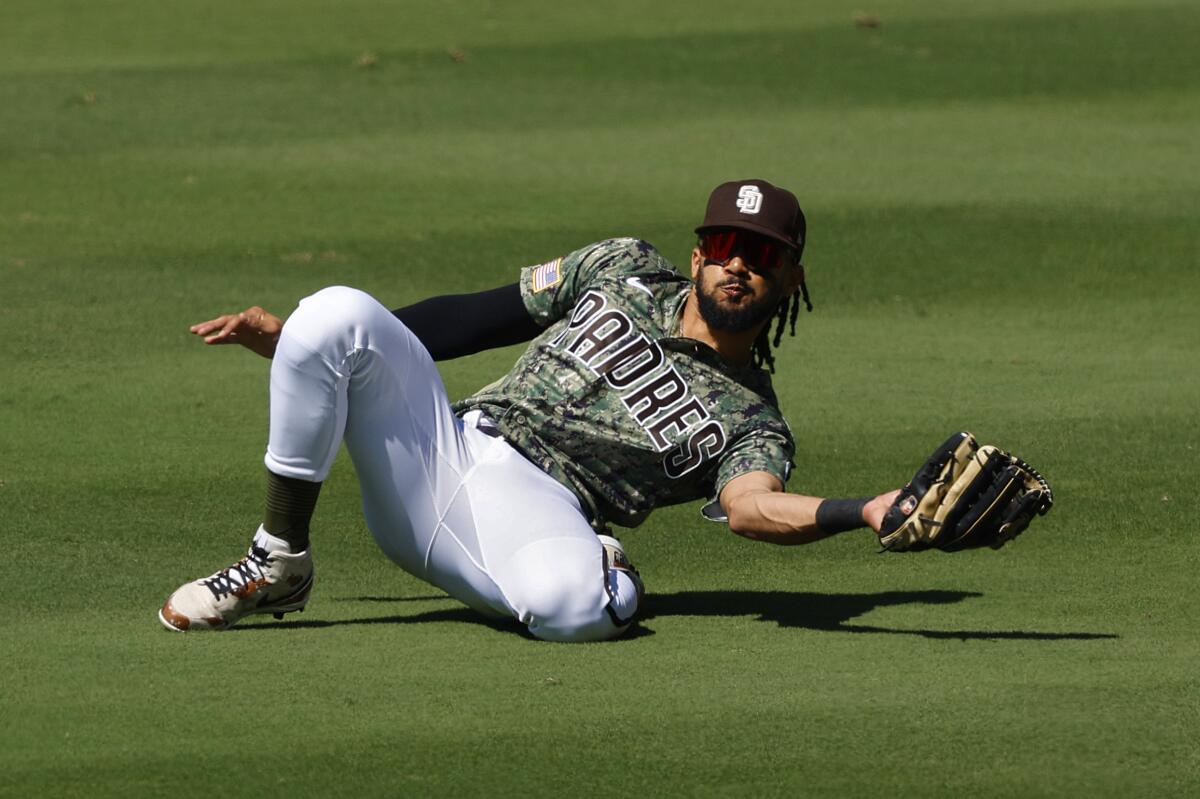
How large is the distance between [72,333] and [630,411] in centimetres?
454

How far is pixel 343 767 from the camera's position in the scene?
427cm

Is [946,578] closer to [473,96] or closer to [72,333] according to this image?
[72,333]

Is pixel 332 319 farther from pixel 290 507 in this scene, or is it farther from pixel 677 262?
pixel 677 262

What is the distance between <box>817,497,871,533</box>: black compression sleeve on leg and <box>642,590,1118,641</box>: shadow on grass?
1.86 feet

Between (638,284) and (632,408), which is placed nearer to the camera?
(632,408)

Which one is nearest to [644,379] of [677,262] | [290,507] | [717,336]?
[717,336]

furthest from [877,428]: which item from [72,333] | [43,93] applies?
[43,93]

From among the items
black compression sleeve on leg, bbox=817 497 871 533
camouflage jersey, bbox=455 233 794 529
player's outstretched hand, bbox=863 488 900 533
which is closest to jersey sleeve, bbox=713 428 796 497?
camouflage jersey, bbox=455 233 794 529

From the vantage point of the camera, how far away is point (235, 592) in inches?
208

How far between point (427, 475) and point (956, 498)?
4.93ft

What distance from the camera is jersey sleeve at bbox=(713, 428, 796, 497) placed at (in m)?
5.50

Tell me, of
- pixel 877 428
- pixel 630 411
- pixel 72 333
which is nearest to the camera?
pixel 630 411

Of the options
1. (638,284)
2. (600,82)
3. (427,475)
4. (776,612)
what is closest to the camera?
(427,475)

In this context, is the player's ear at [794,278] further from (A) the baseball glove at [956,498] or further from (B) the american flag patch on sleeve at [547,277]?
(A) the baseball glove at [956,498]
